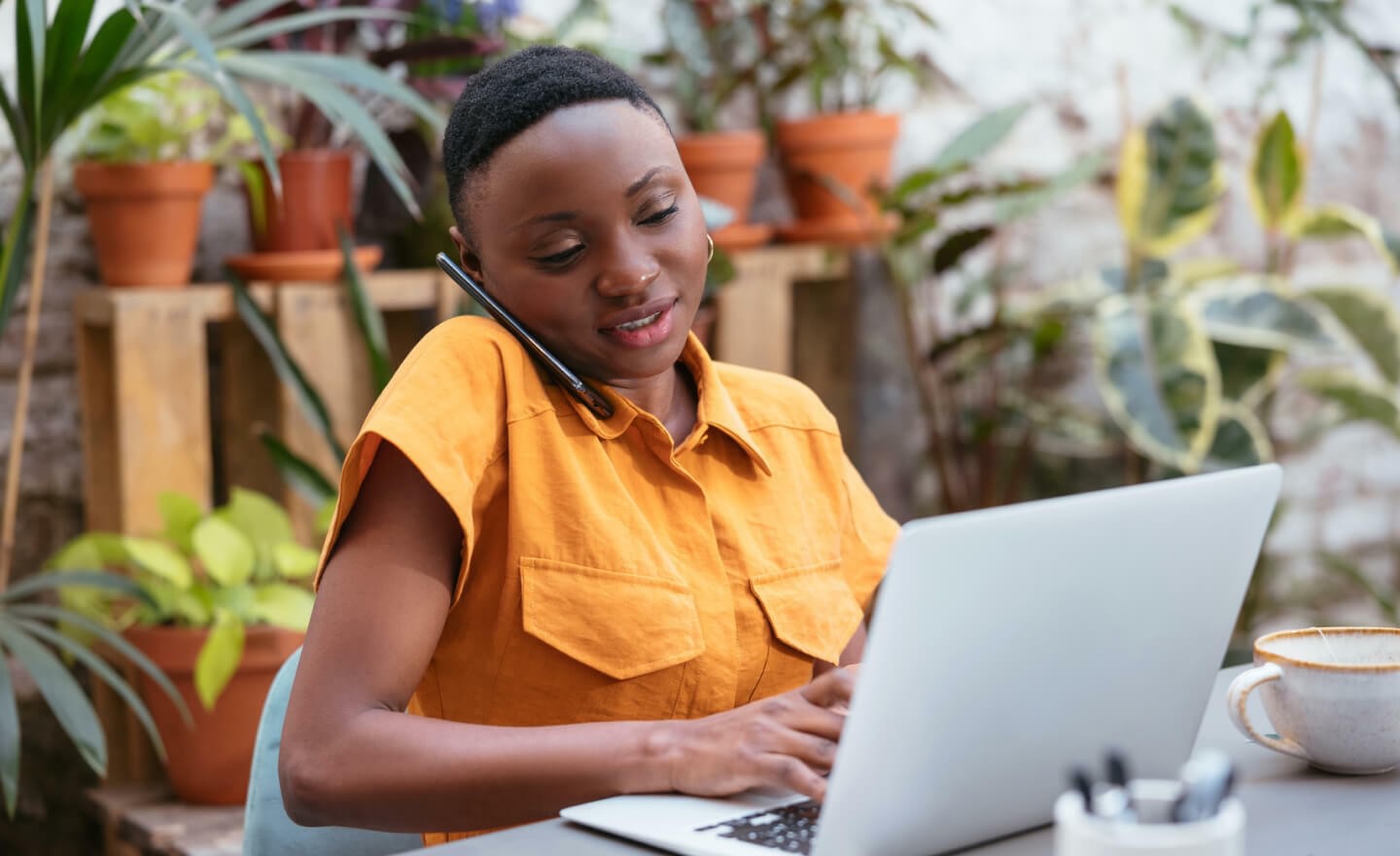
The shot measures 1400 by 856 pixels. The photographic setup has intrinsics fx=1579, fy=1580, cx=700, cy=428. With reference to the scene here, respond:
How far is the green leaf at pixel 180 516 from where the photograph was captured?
228cm

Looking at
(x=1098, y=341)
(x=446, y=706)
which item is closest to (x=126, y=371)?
(x=446, y=706)

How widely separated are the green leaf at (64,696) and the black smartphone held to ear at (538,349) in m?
0.90

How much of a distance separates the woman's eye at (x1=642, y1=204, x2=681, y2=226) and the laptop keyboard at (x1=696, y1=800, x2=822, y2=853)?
0.47 m

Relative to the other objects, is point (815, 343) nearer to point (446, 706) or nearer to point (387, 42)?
point (387, 42)

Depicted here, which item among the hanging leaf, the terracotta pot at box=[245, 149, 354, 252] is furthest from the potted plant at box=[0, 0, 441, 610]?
the hanging leaf

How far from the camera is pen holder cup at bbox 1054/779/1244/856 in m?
0.63

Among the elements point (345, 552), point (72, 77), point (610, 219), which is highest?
point (72, 77)

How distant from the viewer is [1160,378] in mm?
3031

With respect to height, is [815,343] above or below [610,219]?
below

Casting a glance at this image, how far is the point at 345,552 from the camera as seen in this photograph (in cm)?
107

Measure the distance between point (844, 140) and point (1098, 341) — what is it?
0.63 m

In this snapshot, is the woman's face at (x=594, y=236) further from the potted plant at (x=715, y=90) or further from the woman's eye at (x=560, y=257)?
the potted plant at (x=715, y=90)

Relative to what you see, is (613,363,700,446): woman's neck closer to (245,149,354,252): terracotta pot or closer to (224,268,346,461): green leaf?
(224,268,346,461): green leaf

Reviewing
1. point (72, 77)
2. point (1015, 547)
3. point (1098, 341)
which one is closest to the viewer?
point (1015, 547)
